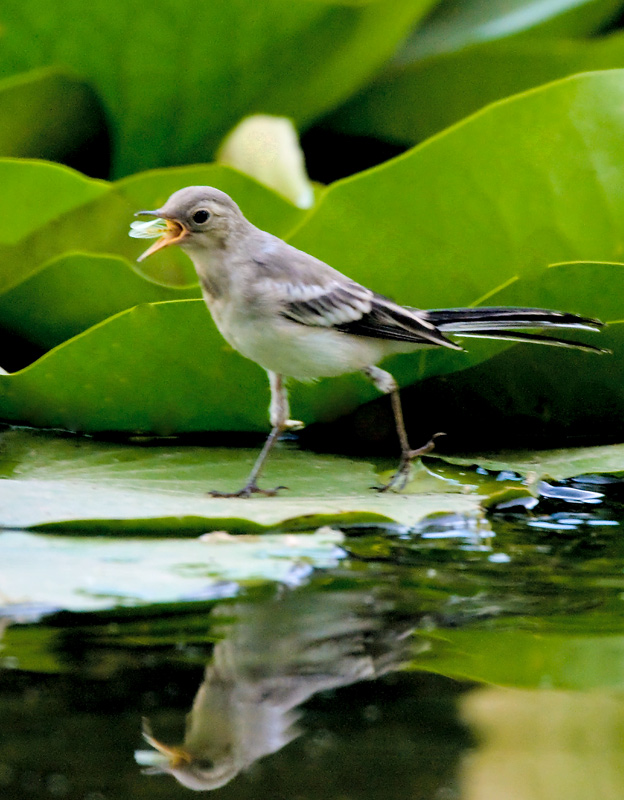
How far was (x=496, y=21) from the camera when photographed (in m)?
2.28

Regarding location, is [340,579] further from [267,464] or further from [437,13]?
[437,13]

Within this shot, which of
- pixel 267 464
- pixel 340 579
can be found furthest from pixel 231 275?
pixel 340 579

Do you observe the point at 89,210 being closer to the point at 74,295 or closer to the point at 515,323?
the point at 74,295

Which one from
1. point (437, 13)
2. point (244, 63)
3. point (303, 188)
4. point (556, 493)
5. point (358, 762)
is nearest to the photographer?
point (358, 762)

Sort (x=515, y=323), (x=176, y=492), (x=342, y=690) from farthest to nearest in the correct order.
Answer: (x=515, y=323) < (x=176, y=492) < (x=342, y=690)

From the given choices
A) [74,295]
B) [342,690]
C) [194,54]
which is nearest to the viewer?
[342,690]

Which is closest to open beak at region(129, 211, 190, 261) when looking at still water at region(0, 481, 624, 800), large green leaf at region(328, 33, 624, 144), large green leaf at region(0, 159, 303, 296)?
large green leaf at region(0, 159, 303, 296)

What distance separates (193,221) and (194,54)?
0.66 m

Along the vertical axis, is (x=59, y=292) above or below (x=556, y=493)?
above

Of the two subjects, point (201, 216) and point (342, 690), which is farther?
point (201, 216)

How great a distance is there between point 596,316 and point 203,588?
2.22ft

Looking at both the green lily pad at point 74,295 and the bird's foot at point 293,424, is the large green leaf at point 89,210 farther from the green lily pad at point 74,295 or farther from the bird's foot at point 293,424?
the bird's foot at point 293,424

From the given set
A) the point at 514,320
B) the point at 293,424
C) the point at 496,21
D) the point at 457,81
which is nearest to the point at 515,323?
the point at 514,320

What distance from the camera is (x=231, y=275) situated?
1.27m
